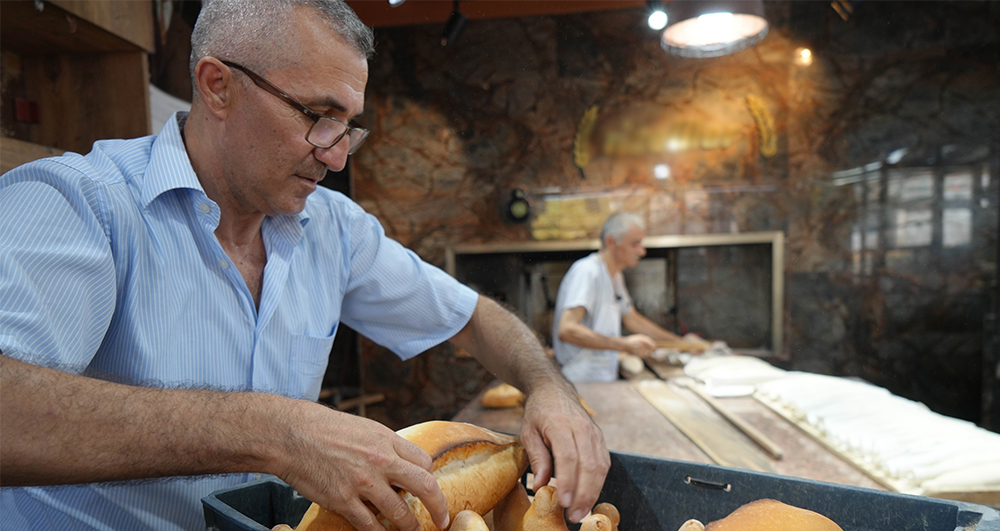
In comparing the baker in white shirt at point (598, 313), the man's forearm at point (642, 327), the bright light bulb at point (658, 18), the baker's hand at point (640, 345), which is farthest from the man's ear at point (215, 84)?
the man's forearm at point (642, 327)

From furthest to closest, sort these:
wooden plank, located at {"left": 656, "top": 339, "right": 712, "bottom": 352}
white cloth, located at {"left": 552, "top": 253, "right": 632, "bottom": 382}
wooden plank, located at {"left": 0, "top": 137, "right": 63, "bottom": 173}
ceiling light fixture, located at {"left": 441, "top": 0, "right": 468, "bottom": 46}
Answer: wooden plank, located at {"left": 656, "top": 339, "right": 712, "bottom": 352}, white cloth, located at {"left": 552, "top": 253, "right": 632, "bottom": 382}, ceiling light fixture, located at {"left": 441, "top": 0, "right": 468, "bottom": 46}, wooden plank, located at {"left": 0, "top": 137, "right": 63, "bottom": 173}

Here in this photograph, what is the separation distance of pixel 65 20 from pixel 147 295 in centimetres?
98

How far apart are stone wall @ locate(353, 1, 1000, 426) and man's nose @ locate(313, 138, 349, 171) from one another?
3.51 m

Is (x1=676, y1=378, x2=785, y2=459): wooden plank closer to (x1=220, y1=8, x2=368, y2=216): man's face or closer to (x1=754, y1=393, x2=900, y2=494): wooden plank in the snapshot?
(x1=754, y1=393, x2=900, y2=494): wooden plank

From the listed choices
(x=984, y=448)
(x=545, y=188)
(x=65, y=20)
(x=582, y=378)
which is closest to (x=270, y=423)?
(x=65, y=20)

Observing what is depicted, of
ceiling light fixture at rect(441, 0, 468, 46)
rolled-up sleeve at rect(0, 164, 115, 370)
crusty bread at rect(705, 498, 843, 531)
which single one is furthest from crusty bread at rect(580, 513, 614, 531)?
ceiling light fixture at rect(441, 0, 468, 46)

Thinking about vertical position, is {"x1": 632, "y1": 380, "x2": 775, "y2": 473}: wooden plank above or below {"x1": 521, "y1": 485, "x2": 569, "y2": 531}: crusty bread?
below

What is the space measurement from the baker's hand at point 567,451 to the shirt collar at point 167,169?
2.23ft

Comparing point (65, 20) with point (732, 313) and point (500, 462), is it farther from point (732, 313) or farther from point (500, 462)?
point (732, 313)

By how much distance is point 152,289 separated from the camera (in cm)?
92

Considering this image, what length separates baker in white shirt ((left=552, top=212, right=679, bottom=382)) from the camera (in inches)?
127

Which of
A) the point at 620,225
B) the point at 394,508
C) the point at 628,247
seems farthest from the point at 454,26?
the point at 394,508

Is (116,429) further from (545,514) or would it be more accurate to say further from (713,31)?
(713,31)

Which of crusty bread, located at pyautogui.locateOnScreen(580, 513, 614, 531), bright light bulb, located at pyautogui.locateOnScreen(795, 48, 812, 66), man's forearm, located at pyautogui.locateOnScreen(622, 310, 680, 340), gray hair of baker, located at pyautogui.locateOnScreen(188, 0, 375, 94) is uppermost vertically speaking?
bright light bulb, located at pyautogui.locateOnScreen(795, 48, 812, 66)
